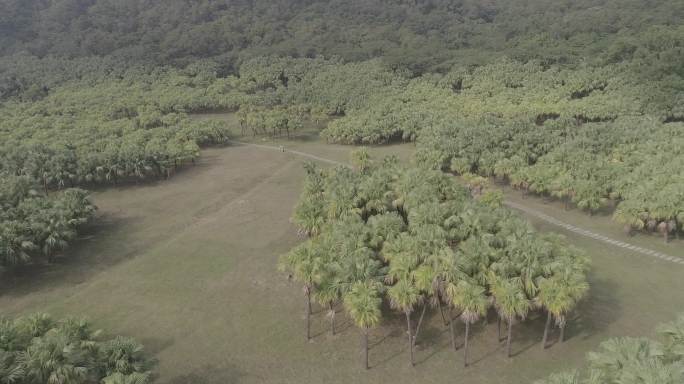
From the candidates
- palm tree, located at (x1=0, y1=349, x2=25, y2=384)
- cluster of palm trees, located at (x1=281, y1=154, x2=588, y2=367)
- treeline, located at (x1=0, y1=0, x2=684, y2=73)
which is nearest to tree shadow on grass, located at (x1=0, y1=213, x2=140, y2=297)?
palm tree, located at (x1=0, y1=349, x2=25, y2=384)

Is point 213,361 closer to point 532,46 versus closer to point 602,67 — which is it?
point 602,67

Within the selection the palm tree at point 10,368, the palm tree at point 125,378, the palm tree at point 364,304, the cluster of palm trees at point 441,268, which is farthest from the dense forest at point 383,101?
the palm tree at point 364,304

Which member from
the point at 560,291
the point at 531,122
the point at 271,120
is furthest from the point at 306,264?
the point at 271,120

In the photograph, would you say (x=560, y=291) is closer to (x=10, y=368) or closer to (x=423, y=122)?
(x=10, y=368)

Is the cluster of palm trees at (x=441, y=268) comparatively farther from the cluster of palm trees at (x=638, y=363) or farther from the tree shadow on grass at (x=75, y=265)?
the tree shadow on grass at (x=75, y=265)

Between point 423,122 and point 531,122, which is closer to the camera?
point 531,122

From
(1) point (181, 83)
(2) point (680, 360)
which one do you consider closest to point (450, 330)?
(2) point (680, 360)

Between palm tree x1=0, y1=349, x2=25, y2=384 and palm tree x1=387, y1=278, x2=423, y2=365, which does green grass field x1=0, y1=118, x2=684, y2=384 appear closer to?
palm tree x1=387, y1=278, x2=423, y2=365

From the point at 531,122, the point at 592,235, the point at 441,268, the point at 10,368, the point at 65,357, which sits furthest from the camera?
the point at 531,122
